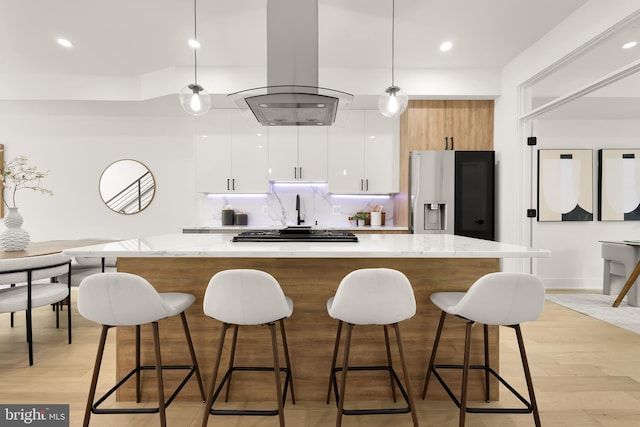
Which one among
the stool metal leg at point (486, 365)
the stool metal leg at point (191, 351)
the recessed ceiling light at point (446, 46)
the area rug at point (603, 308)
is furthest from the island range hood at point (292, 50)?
the area rug at point (603, 308)

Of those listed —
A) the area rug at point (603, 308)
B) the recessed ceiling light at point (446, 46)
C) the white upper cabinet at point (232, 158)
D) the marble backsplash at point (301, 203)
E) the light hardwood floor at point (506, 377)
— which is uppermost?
the recessed ceiling light at point (446, 46)

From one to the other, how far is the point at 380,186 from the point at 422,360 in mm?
2884

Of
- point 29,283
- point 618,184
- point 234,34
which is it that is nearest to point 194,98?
point 234,34

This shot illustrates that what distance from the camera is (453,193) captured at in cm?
402

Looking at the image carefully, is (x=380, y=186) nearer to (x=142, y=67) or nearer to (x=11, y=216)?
(x=142, y=67)

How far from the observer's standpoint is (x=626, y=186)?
4.73m

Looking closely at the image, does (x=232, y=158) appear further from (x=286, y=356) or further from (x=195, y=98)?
(x=286, y=356)

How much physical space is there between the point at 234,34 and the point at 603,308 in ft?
16.3

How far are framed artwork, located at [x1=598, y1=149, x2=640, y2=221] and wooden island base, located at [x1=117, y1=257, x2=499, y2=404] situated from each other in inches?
163

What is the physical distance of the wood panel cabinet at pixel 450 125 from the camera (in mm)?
4223

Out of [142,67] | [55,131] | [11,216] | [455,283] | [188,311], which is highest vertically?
[142,67]

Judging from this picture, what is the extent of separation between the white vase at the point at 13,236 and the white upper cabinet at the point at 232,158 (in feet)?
6.52

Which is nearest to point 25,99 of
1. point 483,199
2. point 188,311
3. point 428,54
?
point 188,311

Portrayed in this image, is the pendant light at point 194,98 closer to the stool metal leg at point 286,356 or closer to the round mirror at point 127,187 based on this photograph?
the stool metal leg at point 286,356
